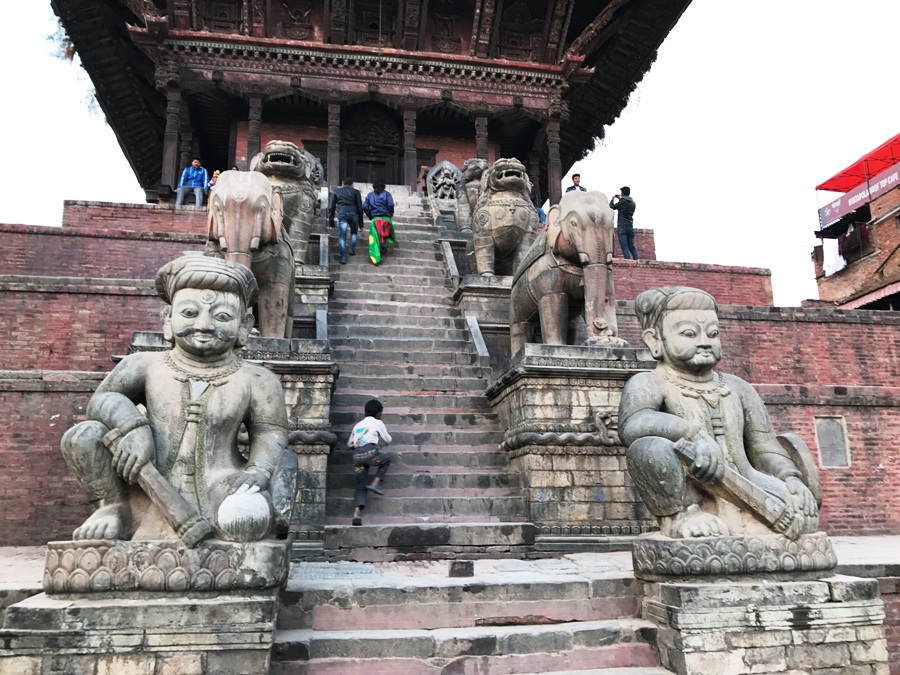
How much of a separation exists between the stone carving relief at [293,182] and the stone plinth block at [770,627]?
6721 millimetres

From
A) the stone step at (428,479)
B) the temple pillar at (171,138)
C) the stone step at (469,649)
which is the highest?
the temple pillar at (171,138)

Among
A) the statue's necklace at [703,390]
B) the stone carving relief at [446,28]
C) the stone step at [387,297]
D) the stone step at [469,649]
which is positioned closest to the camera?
the stone step at [469,649]

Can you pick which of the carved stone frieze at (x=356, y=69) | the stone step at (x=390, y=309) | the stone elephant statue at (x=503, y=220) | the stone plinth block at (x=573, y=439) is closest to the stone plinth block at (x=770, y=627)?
the stone plinth block at (x=573, y=439)

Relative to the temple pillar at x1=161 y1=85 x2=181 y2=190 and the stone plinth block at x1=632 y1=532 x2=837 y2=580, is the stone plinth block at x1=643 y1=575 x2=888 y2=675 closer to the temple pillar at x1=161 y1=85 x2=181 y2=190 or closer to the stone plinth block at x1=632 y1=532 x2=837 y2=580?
the stone plinth block at x1=632 y1=532 x2=837 y2=580

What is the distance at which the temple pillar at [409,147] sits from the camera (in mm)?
18188

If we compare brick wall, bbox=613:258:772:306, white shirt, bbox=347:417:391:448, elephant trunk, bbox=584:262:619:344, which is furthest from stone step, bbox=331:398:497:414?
brick wall, bbox=613:258:772:306

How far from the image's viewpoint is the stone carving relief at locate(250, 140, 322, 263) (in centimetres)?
848

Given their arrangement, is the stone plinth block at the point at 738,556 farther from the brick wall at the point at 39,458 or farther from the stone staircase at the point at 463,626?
the brick wall at the point at 39,458

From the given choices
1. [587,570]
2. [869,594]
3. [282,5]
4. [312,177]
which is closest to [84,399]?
[312,177]

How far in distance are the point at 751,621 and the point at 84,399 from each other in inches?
270

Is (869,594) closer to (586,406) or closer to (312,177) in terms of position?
(586,406)

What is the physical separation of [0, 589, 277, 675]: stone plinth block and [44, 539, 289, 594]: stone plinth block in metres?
0.05

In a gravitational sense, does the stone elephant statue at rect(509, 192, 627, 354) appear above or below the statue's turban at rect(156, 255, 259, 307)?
above

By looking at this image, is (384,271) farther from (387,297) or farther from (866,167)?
→ (866,167)
